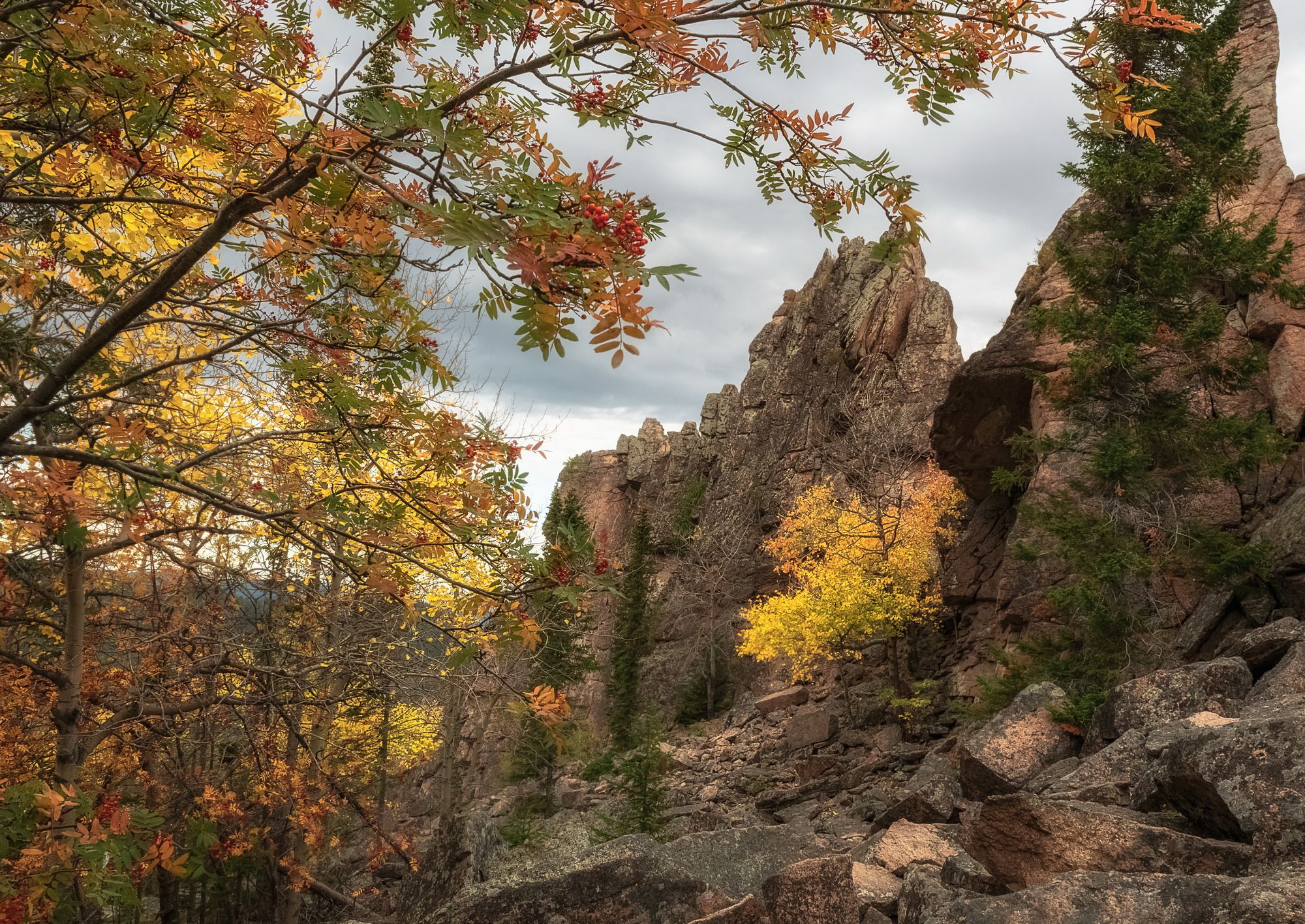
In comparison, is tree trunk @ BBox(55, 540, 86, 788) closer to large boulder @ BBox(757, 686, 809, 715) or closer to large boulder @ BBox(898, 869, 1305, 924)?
large boulder @ BBox(898, 869, 1305, 924)

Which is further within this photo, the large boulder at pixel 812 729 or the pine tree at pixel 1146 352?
the large boulder at pixel 812 729

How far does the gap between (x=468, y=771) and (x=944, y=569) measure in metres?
26.0

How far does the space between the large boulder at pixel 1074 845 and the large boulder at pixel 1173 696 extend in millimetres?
3970

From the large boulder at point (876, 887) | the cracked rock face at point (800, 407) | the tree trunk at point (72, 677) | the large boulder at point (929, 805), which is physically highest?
the cracked rock face at point (800, 407)

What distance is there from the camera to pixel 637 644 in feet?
139

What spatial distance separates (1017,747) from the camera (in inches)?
408

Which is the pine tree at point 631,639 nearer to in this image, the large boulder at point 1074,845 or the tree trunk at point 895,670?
the tree trunk at point 895,670

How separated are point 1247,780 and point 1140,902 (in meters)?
1.52

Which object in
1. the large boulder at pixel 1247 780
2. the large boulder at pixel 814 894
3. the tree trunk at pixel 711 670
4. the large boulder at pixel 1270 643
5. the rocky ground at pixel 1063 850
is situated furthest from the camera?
the tree trunk at pixel 711 670

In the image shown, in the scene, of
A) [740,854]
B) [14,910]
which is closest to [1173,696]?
[740,854]

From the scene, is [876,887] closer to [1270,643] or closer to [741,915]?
[741,915]

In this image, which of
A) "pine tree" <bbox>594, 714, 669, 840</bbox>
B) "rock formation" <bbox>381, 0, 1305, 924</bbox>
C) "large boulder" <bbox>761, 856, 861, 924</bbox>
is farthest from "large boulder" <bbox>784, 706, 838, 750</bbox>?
"large boulder" <bbox>761, 856, 861, 924</bbox>

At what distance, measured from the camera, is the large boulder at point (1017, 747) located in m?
9.65

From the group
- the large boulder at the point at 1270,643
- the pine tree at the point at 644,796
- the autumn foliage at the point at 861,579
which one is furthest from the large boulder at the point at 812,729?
the large boulder at the point at 1270,643
